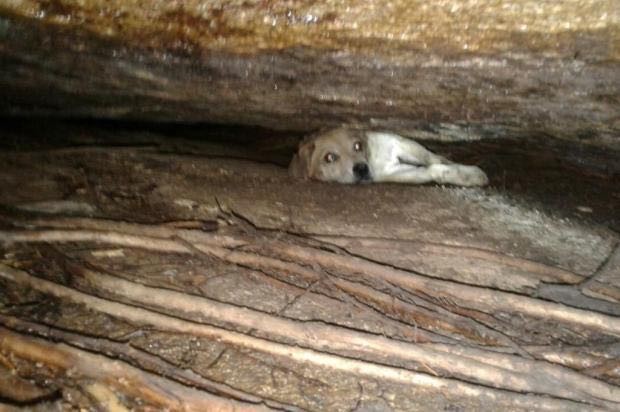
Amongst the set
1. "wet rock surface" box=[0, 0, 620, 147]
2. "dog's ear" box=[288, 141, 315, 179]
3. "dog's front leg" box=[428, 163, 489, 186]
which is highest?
"wet rock surface" box=[0, 0, 620, 147]

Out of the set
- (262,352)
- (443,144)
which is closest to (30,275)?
(262,352)

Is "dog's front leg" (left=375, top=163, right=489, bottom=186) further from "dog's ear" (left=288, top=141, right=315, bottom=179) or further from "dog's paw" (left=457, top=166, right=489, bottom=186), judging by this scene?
"dog's ear" (left=288, top=141, right=315, bottom=179)

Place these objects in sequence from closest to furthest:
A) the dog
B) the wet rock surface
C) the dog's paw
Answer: the wet rock surface < the dog's paw < the dog

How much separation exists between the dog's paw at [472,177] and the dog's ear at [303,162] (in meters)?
1.40

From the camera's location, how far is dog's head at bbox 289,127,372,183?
17.4ft

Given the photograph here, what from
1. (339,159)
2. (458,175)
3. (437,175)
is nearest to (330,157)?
(339,159)

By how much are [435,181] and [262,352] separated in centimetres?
299

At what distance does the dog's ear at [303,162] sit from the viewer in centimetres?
537

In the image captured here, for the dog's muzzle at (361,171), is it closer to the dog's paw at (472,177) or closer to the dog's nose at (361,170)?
the dog's nose at (361,170)

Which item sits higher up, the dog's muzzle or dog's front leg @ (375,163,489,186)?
dog's front leg @ (375,163,489,186)

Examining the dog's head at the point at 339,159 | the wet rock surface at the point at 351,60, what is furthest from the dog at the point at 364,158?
the wet rock surface at the point at 351,60

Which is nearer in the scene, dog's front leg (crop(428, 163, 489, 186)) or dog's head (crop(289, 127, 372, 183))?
dog's front leg (crop(428, 163, 489, 186))

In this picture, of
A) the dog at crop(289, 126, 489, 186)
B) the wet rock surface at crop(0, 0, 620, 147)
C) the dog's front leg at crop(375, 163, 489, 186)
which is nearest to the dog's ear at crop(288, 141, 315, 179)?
the dog at crop(289, 126, 489, 186)

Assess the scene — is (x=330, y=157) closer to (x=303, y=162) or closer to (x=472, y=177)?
(x=303, y=162)
